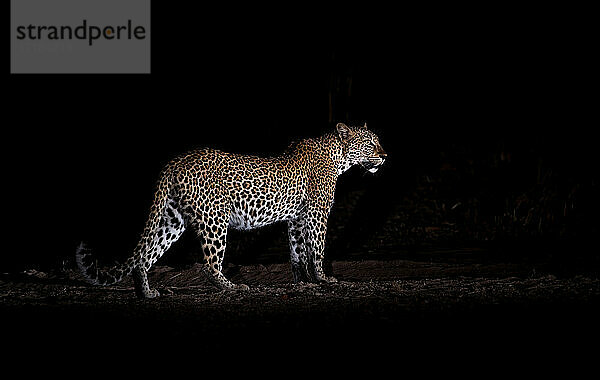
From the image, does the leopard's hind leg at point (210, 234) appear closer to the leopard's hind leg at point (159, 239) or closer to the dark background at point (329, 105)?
the leopard's hind leg at point (159, 239)

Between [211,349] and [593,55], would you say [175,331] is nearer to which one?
[211,349]

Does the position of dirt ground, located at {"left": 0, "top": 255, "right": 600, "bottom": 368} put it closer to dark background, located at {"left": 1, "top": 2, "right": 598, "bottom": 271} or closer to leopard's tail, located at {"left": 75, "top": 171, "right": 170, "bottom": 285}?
leopard's tail, located at {"left": 75, "top": 171, "right": 170, "bottom": 285}

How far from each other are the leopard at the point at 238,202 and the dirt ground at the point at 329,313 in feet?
1.13

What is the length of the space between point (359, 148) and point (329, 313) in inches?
139

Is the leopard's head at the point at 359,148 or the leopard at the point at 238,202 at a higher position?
the leopard's head at the point at 359,148

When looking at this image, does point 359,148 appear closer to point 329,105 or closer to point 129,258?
point 129,258

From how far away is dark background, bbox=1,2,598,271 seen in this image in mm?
16922

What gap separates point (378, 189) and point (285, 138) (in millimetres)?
2134

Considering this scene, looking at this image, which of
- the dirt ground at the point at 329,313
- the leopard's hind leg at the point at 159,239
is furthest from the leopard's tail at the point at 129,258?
the dirt ground at the point at 329,313

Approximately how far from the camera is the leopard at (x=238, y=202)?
31.2ft

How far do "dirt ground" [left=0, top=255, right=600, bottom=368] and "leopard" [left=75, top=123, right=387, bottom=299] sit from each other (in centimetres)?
34

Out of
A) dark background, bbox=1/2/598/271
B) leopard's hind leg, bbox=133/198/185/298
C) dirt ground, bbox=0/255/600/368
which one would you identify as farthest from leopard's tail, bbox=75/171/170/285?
dark background, bbox=1/2/598/271

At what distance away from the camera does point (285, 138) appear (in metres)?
17.3

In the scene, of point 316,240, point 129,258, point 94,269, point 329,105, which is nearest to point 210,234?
point 129,258
